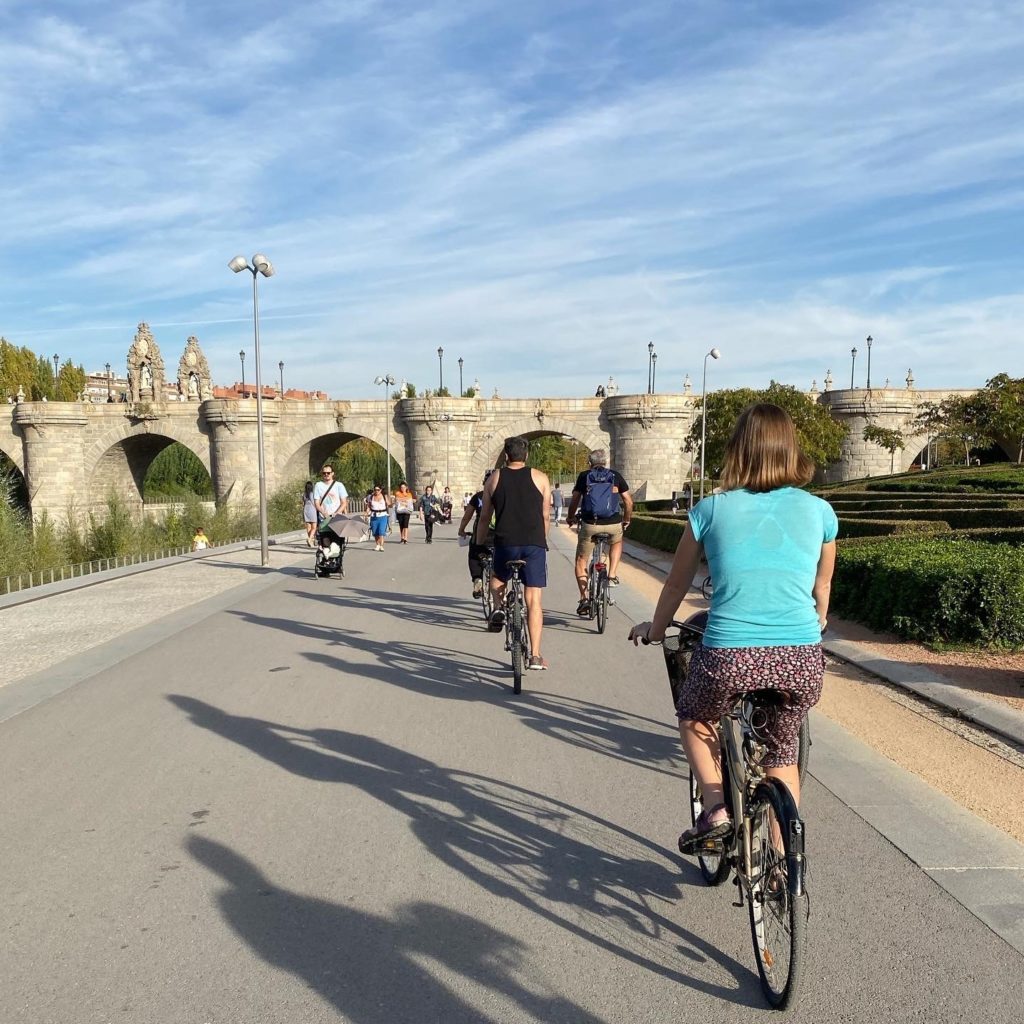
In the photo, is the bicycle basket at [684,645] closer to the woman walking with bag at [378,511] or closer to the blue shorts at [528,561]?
the blue shorts at [528,561]

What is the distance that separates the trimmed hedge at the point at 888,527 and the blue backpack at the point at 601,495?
460cm

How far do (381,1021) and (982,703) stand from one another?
471 centimetres

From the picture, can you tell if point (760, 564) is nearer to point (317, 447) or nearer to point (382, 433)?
point (382, 433)

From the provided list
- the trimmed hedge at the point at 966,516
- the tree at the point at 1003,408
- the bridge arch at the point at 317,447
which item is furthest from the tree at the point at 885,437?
the trimmed hedge at the point at 966,516

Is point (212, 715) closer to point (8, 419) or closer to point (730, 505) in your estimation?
point (730, 505)

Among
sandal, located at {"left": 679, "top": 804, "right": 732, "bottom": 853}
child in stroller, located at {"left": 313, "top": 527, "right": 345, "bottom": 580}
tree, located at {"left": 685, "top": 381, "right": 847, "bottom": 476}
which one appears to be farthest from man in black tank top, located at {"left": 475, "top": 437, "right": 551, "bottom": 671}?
tree, located at {"left": 685, "top": 381, "right": 847, "bottom": 476}

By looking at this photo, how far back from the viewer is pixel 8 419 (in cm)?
6150

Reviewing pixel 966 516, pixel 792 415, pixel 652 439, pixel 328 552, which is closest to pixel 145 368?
pixel 652 439

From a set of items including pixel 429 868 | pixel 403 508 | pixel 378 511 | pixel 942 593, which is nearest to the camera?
pixel 429 868

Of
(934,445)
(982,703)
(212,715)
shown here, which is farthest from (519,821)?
(934,445)

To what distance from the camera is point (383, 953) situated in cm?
306

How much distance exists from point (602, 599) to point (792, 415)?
115 ft

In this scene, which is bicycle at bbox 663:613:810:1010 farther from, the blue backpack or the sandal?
the blue backpack

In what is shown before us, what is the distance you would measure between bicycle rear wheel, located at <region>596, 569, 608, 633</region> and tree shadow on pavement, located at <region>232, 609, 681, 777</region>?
5.38ft
